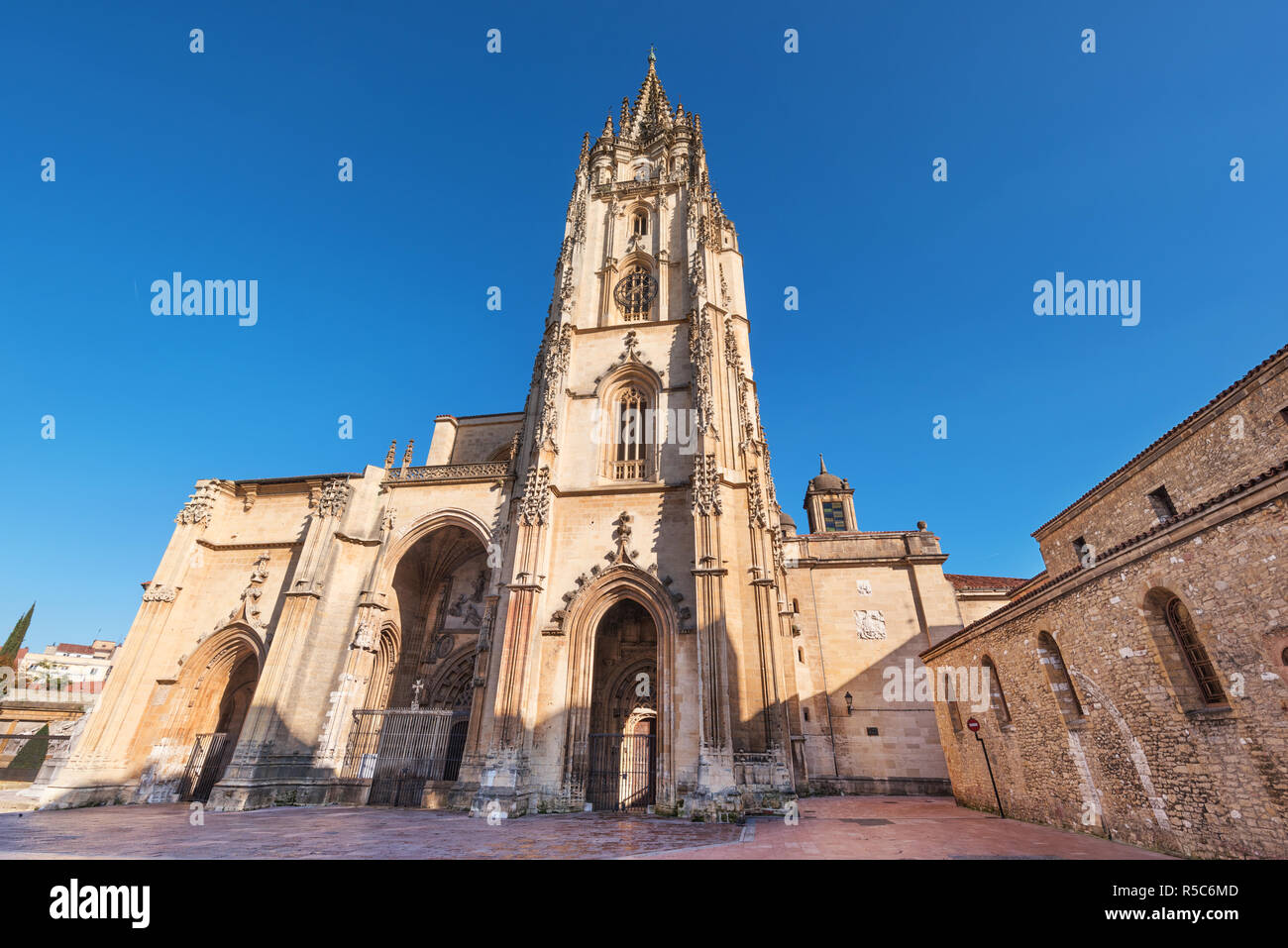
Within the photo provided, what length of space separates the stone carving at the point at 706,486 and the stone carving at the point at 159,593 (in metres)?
17.7

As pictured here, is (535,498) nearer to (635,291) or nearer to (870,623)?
(635,291)

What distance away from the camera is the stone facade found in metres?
6.23

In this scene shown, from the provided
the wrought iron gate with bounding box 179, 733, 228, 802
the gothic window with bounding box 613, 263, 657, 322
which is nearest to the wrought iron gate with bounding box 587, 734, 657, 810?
the wrought iron gate with bounding box 179, 733, 228, 802

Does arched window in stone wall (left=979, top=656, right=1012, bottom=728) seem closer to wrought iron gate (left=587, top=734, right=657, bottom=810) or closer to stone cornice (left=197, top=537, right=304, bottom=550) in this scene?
wrought iron gate (left=587, top=734, right=657, bottom=810)

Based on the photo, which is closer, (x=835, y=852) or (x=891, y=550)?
(x=835, y=852)

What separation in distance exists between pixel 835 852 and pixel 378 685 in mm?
15992

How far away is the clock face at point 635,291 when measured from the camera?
2128 cm

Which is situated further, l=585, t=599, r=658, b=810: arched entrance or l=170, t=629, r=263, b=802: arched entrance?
l=170, t=629, r=263, b=802: arched entrance

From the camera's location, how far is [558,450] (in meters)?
17.5

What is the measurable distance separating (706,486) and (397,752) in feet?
39.5

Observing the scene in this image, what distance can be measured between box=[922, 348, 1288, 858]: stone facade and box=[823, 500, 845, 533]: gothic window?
24391 mm
